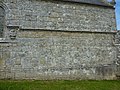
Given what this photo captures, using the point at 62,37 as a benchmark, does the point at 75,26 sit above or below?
above

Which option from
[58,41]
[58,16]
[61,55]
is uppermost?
[58,16]

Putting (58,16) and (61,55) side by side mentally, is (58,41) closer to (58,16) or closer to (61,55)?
(61,55)

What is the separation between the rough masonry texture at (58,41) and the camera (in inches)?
421

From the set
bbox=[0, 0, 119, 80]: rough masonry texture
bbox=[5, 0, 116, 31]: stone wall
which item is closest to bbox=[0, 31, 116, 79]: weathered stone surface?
bbox=[0, 0, 119, 80]: rough masonry texture

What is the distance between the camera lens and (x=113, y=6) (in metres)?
13.4

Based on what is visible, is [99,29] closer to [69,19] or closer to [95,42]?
[95,42]

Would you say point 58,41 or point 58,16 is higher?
point 58,16

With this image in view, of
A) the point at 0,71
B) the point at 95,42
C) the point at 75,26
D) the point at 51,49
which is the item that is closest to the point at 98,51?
the point at 95,42

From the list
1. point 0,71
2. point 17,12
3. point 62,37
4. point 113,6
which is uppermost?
point 113,6

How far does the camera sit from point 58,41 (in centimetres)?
1158

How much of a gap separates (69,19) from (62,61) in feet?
9.24

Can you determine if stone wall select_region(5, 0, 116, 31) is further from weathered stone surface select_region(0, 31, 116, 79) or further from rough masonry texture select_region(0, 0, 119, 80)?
weathered stone surface select_region(0, 31, 116, 79)

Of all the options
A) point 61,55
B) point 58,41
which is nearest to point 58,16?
point 58,41

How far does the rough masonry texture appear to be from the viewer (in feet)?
35.1
